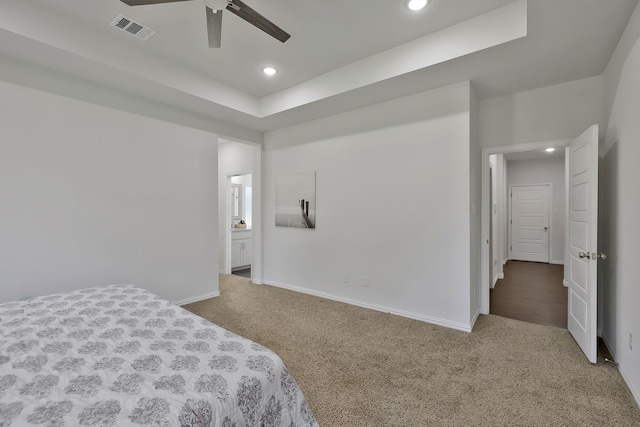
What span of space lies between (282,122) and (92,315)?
3.28 metres

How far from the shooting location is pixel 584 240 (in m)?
2.50

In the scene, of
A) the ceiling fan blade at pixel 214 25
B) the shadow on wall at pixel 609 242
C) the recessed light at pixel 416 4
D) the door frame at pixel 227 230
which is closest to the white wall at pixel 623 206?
the shadow on wall at pixel 609 242

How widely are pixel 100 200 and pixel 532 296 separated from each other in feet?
18.9

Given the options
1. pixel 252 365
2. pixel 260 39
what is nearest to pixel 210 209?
pixel 260 39

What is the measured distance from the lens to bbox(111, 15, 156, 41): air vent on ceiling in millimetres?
2360

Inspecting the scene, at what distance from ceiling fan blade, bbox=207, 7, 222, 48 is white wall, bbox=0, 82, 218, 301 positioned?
1.70m

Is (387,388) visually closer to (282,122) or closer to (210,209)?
(210,209)

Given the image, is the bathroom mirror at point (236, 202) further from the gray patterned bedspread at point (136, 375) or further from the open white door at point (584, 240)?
the open white door at point (584, 240)

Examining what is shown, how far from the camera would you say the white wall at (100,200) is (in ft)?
8.28

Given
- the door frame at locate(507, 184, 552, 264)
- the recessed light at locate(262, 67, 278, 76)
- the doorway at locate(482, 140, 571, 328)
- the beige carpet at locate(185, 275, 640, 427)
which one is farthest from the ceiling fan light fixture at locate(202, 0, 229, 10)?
the door frame at locate(507, 184, 552, 264)

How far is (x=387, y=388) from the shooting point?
6.63 ft

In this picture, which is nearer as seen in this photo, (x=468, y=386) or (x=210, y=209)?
(x=468, y=386)

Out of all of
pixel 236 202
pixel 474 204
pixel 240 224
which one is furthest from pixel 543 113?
pixel 236 202

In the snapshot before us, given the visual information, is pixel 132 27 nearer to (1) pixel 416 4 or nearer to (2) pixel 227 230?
(1) pixel 416 4
